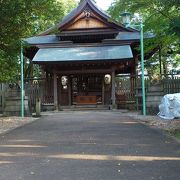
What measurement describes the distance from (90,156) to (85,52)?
19.0m

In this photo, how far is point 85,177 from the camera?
21.2ft

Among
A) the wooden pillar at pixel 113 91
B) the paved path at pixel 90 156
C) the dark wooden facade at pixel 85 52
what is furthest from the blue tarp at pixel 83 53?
the paved path at pixel 90 156

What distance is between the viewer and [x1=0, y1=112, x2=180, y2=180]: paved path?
664 cm

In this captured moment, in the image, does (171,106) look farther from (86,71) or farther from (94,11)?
(94,11)

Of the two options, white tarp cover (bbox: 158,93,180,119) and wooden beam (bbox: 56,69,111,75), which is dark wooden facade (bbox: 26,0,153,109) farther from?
white tarp cover (bbox: 158,93,180,119)

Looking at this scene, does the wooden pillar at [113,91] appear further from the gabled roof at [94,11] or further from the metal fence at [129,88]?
the gabled roof at [94,11]

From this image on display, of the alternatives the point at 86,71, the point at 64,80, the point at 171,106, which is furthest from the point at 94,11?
the point at 171,106

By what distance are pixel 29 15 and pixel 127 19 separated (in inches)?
215

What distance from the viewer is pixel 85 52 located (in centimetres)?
2692

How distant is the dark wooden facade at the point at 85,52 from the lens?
87.7 feet

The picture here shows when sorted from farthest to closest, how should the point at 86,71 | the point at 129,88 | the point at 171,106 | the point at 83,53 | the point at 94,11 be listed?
the point at 94,11
the point at 86,71
the point at 129,88
the point at 83,53
the point at 171,106

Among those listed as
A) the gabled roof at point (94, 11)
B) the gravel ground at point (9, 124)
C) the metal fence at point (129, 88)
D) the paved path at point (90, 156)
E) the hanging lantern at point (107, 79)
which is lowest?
the paved path at point (90, 156)

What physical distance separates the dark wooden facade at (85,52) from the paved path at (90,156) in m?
14.5

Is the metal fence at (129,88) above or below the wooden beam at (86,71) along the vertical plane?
below
